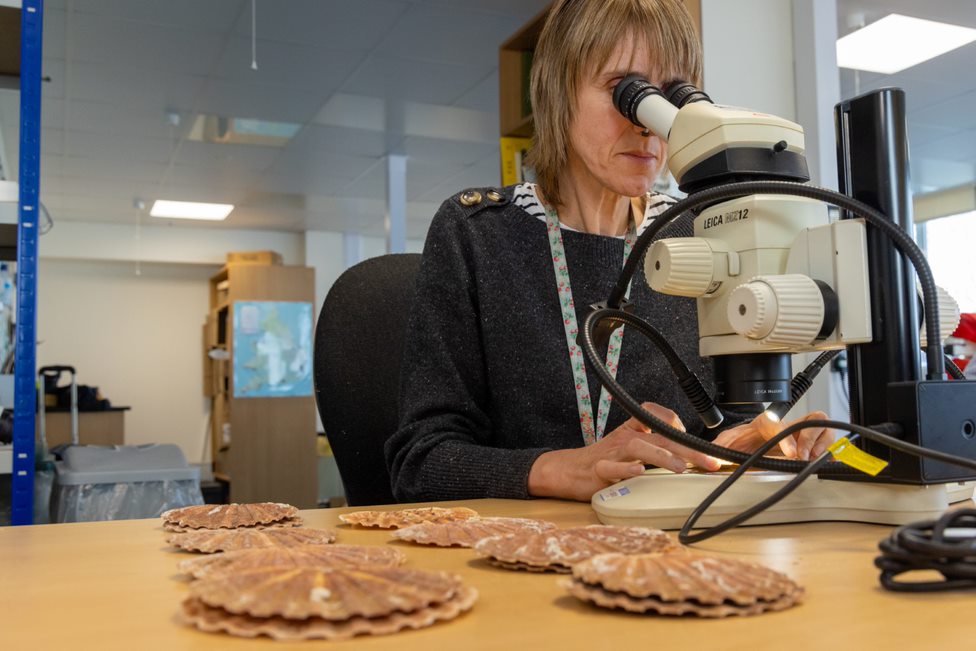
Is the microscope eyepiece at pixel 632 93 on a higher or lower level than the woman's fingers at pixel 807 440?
higher

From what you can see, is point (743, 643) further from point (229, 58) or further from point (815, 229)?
point (229, 58)

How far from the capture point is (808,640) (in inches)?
13.0

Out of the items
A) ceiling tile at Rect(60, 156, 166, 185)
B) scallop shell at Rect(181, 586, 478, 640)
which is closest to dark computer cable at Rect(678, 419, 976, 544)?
scallop shell at Rect(181, 586, 478, 640)

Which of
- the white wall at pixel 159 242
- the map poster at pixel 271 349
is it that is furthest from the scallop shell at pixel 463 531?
the white wall at pixel 159 242

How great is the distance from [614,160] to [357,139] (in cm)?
502

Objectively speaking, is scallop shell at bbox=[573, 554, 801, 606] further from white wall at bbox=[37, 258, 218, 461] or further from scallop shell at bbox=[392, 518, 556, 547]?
white wall at bbox=[37, 258, 218, 461]

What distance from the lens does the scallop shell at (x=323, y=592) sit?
33 cm

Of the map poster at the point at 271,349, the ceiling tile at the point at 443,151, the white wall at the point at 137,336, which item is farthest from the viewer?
the white wall at the point at 137,336

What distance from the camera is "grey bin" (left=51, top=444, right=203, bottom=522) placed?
344 centimetres

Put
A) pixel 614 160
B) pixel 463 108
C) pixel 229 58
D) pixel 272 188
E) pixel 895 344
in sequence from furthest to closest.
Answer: pixel 272 188 < pixel 463 108 < pixel 229 58 < pixel 614 160 < pixel 895 344

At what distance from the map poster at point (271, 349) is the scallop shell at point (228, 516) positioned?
679 cm


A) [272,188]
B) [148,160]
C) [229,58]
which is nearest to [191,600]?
[229,58]

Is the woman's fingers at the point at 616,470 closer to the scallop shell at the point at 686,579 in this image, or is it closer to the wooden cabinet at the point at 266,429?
the scallop shell at the point at 686,579

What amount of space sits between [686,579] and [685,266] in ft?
1.05
